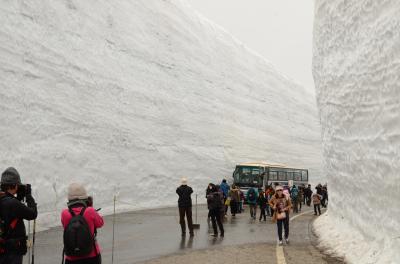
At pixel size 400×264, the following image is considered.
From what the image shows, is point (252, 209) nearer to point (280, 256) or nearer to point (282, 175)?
point (280, 256)

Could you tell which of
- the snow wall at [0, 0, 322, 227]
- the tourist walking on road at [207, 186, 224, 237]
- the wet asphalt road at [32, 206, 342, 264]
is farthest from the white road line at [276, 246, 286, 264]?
the snow wall at [0, 0, 322, 227]

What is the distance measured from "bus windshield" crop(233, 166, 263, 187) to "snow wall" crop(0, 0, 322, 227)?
3.09 meters

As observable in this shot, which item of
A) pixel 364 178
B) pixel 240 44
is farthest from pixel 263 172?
pixel 240 44

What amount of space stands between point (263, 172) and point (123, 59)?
14.1m

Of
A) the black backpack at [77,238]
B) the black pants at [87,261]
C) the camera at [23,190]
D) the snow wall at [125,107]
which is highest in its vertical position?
the snow wall at [125,107]

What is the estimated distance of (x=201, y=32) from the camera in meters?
53.2

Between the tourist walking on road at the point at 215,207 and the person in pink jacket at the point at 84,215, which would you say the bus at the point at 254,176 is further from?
the person in pink jacket at the point at 84,215

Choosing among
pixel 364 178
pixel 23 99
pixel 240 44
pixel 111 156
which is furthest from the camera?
pixel 240 44

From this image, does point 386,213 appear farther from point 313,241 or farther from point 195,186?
point 195,186

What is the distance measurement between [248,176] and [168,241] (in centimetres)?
1908

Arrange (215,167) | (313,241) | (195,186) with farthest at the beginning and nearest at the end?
(215,167) → (195,186) → (313,241)

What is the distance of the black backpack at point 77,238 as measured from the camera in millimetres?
5176

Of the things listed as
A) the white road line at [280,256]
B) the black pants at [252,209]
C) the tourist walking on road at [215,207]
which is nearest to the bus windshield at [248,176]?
the black pants at [252,209]

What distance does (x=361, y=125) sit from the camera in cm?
1066
